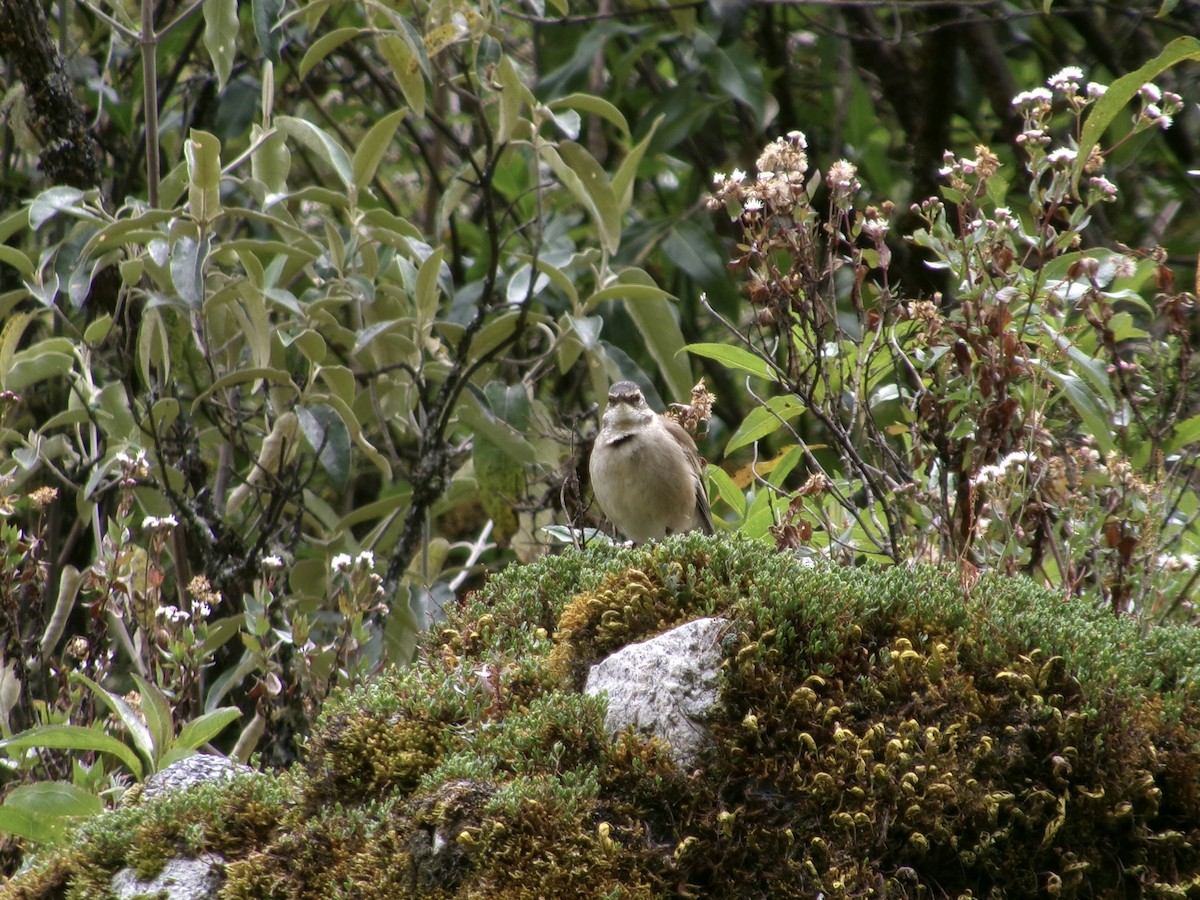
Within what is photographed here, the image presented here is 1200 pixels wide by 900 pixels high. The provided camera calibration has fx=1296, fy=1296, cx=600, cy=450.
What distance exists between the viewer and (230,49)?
4383 millimetres

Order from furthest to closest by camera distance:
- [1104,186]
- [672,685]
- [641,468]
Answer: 1. [641,468]
2. [1104,186]
3. [672,685]

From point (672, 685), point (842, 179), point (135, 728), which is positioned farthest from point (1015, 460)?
point (135, 728)

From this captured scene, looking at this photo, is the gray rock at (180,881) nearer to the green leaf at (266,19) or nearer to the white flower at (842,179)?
the white flower at (842,179)

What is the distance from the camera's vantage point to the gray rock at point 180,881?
285 centimetres

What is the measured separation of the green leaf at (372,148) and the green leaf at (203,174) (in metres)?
0.63

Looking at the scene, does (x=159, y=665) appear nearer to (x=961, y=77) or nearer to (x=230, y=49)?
(x=230, y=49)

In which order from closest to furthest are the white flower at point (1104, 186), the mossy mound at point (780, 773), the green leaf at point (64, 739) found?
the mossy mound at point (780, 773)
the green leaf at point (64, 739)
the white flower at point (1104, 186)

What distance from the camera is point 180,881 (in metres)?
2.87

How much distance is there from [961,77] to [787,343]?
4.40 meters

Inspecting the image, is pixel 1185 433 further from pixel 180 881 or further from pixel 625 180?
pixel 180 881

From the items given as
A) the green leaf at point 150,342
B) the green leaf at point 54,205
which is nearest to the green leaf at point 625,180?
the green leaf at point 150,342

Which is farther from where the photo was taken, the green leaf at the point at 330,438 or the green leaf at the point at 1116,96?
the green leaf at the point at 330,438

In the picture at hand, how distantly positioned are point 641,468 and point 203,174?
1.98m

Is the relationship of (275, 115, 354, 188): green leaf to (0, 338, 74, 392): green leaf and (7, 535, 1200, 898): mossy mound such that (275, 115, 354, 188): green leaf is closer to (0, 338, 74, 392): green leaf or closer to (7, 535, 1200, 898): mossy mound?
(0, 338, 74, 392): green leaf
